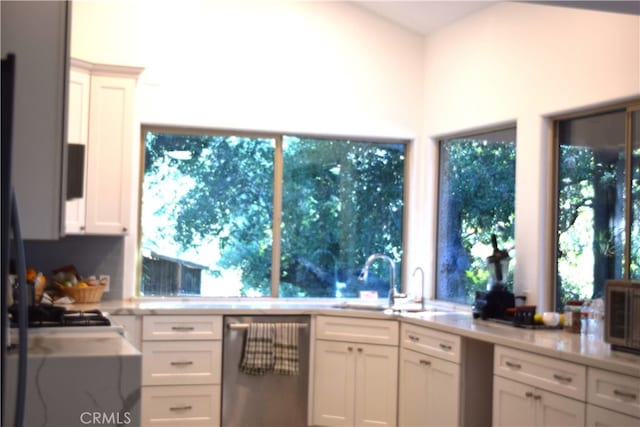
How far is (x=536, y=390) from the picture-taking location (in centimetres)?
352

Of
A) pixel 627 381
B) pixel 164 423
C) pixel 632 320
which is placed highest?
pixel 632 320

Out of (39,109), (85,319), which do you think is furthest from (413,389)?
(39,109)

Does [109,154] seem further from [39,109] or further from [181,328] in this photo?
[39,109]

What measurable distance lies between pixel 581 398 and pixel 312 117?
10.1 ft

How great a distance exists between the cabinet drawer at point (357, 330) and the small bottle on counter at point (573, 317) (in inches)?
45.4

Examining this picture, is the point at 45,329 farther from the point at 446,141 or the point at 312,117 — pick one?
the point at 446,141

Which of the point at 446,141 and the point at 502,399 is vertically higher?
the point at 446,141

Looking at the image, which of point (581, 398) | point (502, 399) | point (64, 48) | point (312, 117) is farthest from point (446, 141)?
point (64, 48)

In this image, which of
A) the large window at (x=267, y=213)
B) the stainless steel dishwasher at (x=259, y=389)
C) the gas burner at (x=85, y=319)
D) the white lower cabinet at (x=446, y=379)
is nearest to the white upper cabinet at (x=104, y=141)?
the large window at (x=267, y=213)

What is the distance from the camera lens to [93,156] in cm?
496

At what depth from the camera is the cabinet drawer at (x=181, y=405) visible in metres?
4.83

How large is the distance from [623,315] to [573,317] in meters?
0.68

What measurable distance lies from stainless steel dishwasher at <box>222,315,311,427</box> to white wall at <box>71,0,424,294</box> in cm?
95

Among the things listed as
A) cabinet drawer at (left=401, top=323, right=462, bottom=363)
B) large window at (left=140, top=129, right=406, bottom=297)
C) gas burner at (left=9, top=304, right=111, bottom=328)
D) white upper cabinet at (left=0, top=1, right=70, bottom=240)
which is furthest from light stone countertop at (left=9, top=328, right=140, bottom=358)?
large window at (left=140, top=129, right=406, bottom=297)
